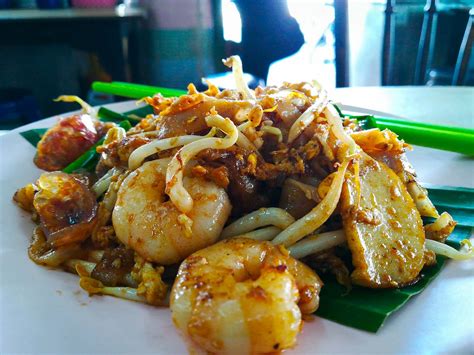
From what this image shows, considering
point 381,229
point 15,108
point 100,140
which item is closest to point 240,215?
point 381,229

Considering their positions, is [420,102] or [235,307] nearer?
[235,307]

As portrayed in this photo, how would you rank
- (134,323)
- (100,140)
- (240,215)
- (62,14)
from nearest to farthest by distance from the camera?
(134,323)
(240,215)
(100,140)
(62,14)

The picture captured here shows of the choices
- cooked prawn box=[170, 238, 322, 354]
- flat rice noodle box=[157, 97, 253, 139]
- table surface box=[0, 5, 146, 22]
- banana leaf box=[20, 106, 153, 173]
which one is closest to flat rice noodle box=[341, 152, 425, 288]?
cooked prawn box=[170, 238, 322, 354]

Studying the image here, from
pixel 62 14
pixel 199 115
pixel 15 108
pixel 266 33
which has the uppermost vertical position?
pixel 62 14

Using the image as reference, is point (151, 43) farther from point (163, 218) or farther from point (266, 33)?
point (163, 218)

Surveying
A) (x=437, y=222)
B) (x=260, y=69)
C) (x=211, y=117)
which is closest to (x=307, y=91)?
(x=211, y=117)

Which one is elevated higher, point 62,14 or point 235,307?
point 62,14

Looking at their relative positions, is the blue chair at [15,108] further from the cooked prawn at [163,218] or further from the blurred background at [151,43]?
the cooked prawn at [163,218]

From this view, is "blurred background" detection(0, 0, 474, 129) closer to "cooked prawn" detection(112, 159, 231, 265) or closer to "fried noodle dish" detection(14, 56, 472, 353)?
"fried noodle dish" detection(14, 56, 472, 353)

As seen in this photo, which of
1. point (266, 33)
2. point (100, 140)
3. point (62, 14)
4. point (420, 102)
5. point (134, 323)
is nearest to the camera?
point (134, 323)
